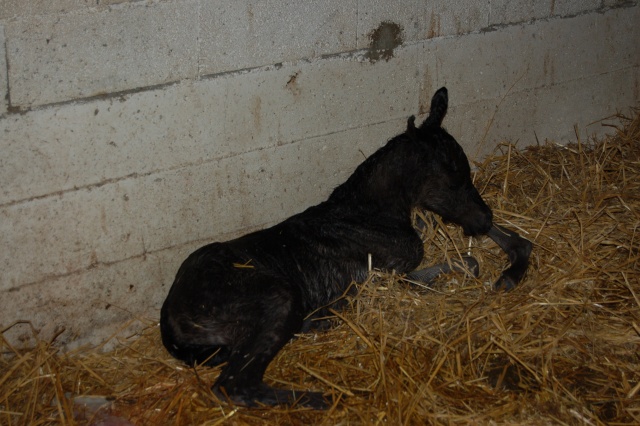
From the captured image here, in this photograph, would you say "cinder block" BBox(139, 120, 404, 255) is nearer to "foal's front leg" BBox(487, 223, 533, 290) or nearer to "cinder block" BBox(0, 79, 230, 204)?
"cinder block" BBox(0, 79, 230, 204)

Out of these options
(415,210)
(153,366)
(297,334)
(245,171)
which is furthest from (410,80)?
(153,366)

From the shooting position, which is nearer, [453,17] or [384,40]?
[384,40]

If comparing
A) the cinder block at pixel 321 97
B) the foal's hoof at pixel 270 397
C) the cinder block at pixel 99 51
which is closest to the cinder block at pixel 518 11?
the cinder block at pixel 321 97

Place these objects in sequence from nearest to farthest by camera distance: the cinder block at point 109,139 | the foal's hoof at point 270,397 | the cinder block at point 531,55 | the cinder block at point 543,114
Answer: the foal's hoof at point 270,397, the cinder block at point 109,139, the cinder block at point 531,55, the cinder block at point 543,114

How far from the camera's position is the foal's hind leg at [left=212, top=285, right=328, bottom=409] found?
4223 millimetres

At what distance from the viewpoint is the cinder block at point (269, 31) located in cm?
497

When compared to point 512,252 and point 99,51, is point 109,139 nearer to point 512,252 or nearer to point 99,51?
point 99,51

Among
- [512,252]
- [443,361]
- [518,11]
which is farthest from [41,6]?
[518,11]

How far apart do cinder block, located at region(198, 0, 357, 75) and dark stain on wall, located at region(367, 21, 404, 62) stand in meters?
0.16

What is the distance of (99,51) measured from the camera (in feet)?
15.1

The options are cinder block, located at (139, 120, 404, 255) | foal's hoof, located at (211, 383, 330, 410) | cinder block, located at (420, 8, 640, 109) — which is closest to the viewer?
foal's hoof, located at (211, 383, 330, 410)

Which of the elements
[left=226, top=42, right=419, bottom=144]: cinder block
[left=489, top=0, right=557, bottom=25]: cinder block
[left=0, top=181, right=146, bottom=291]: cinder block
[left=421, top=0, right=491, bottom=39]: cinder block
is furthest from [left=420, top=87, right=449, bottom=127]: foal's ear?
[left=0, top=181, right=146, bottom=291]: cinder block

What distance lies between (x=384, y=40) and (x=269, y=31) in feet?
3.02

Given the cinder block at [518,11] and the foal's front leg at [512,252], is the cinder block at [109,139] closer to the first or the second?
the foal's front leg at [512,252]
